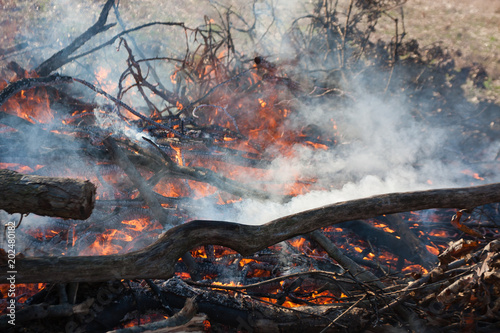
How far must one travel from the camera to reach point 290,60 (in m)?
6.95

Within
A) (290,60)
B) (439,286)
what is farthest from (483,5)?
(439,286)

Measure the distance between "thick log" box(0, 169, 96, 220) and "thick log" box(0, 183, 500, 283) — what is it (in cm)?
31

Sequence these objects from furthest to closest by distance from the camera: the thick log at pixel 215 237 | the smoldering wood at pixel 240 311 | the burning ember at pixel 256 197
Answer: the smoldering wood at pixel 240 311, the burning ember at pixel 256 197, the thick log at pixel 215 237

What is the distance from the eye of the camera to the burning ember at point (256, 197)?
1.79 m

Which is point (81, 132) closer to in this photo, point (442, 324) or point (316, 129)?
point (316, 129)

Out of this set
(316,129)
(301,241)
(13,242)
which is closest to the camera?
(13,242)

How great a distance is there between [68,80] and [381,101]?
206 inches

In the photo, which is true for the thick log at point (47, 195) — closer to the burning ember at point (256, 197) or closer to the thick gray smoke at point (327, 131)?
the burning ember at point (256, 197)

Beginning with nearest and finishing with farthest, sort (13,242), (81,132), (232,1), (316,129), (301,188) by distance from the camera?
1. (13,242)
2. (81,132)
3. (301,188)
4. (316,129)
5. (232,1)

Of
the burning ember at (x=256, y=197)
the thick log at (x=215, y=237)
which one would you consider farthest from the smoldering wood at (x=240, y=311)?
the thick log at (x=215, y=237)

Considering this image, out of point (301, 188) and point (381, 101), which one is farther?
point (381, 101)

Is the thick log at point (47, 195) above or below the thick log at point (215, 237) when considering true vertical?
above

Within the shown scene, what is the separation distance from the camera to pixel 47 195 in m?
1.50

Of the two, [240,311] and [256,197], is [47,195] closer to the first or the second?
[240,311]
